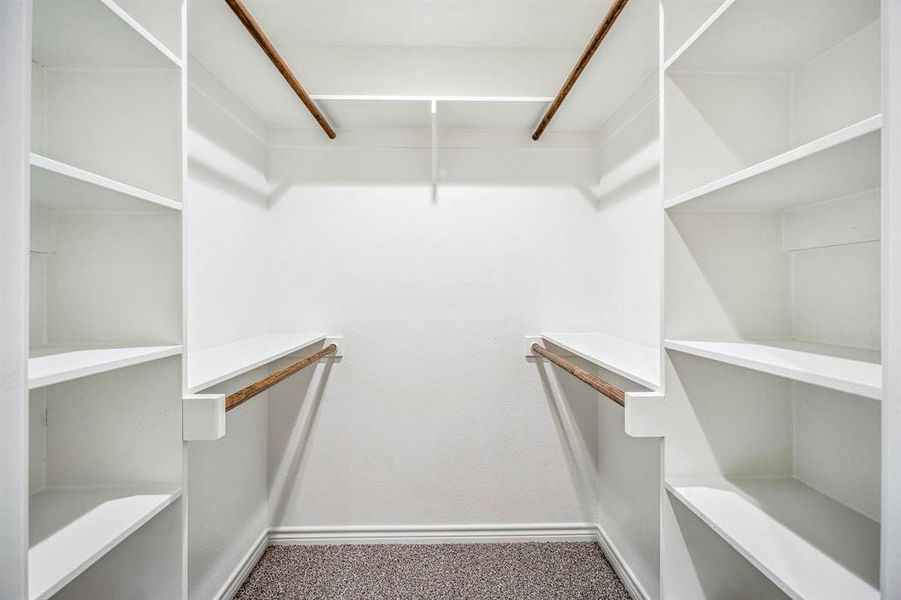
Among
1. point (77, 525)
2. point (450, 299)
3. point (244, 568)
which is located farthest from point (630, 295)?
point (244, 568)

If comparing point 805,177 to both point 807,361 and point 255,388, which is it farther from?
point 255,388

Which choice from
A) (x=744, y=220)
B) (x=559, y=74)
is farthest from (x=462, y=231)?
(x=744, y=220)

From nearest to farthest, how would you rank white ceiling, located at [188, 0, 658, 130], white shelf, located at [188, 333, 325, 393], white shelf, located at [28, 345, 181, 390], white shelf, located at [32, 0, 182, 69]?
white shelf, located at [28, 345, 181, 390] < white shelf, located at [32, 0, 182, 69] < white shelf, located at [188, 333, 325, 393] < white ceiling, located at [188, 0, 658, 130]

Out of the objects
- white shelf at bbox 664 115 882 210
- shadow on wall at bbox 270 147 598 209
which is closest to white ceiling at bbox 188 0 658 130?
shadow on wall at bbox 270 147 598 209

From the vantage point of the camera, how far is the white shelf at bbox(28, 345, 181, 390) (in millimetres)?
591

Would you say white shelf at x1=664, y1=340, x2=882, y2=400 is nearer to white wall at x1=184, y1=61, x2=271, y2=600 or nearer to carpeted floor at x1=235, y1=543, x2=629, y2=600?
carpeted floor at x1=235, y1=543, x2=629, y2=600

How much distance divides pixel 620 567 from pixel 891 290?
1.47 metres

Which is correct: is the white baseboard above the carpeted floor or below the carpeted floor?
above

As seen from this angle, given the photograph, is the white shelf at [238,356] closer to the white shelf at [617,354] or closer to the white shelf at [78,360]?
the white shelf at [78,360]

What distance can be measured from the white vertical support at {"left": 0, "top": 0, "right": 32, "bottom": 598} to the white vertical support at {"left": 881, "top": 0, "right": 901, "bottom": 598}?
1149mm

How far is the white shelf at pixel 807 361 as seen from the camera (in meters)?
0.54

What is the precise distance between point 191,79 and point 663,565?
1.91 meters

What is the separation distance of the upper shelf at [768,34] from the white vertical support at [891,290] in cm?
32

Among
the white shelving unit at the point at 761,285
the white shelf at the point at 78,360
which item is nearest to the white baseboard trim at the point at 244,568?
the white shelf at the point at 78,360
